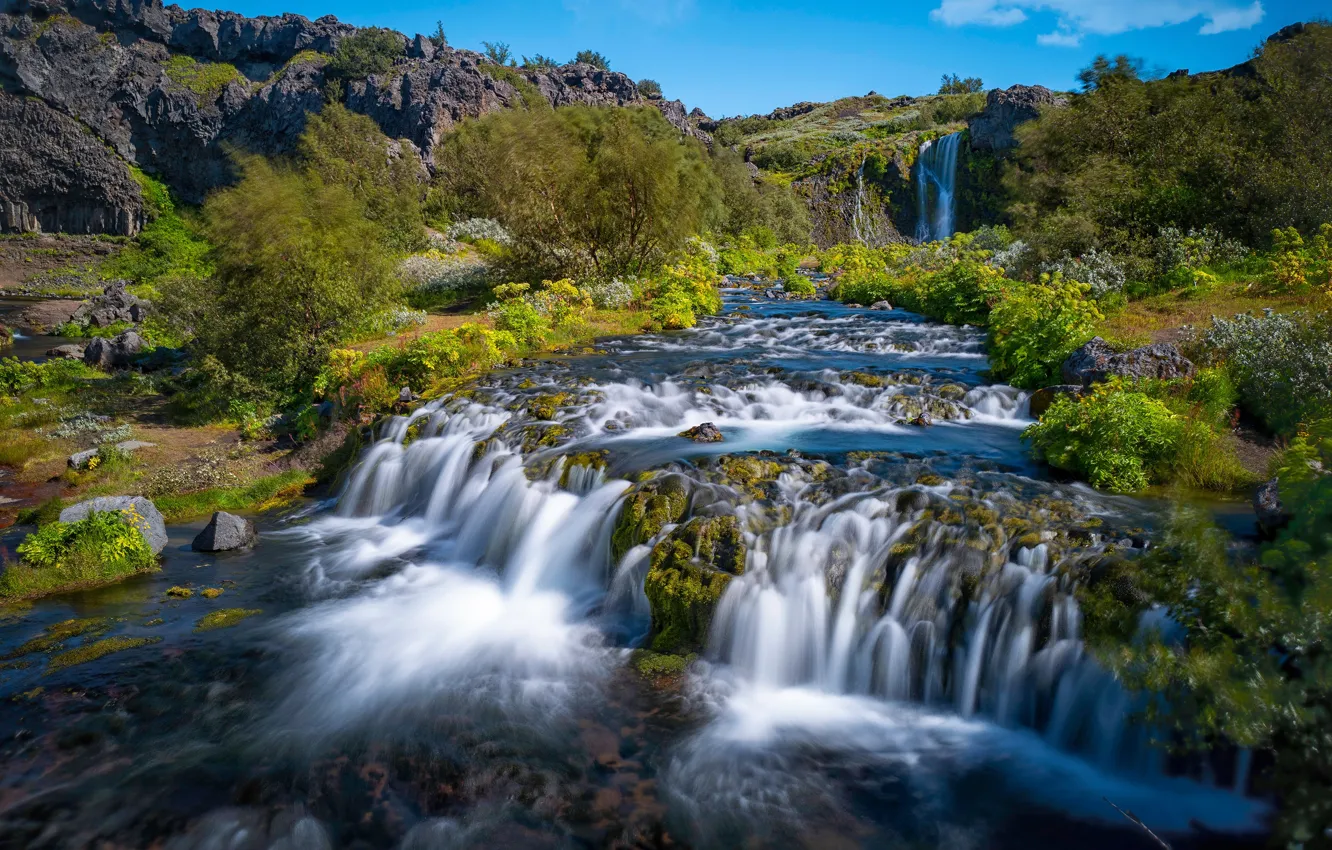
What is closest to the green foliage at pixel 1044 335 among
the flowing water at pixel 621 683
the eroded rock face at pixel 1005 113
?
the flowing water at pixel 621 683

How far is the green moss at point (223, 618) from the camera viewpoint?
8.23 metres

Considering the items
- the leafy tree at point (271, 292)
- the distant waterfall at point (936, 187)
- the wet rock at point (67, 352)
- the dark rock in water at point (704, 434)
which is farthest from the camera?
the distant waterfall at point (936, 187)

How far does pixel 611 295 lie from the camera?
25.8 m

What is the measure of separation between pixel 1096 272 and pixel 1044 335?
615cm

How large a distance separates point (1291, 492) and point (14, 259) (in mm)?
91641

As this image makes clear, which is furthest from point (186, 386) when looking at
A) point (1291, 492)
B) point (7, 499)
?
point (1291, 492)

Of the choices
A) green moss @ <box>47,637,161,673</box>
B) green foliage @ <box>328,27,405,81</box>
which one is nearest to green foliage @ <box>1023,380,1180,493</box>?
green moss @ <box>47,637,161,673</box>

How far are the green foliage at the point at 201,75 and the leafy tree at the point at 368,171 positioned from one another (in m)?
71.3

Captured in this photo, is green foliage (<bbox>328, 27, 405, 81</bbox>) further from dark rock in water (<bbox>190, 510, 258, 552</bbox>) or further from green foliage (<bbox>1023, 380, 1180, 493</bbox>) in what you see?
green foliage (<bbox>1023, 380, 1180, 493</bbox>)

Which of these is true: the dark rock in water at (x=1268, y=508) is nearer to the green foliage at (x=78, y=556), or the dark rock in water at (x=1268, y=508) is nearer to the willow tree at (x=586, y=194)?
the green foliage at (x=78, y=556)

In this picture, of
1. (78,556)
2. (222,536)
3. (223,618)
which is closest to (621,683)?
(223,618)

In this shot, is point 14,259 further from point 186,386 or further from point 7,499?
point 7,499

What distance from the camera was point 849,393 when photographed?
46.1ft

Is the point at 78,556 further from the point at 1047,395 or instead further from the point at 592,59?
the point at 592,59
